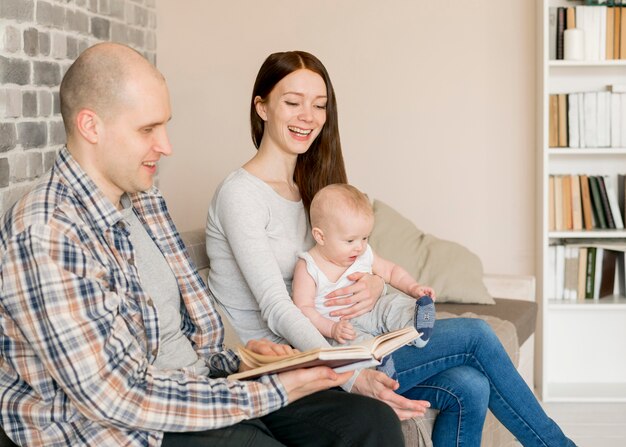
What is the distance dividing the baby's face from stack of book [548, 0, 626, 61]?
1977 millimetres

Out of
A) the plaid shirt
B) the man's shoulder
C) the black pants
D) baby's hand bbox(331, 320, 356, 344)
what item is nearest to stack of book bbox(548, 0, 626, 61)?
baby's hand bbox(331, 320, 356, 344)

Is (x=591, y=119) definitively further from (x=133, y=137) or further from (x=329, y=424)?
(x=133, y=137)

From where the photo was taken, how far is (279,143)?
251 cm

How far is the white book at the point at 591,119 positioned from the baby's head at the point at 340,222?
1.89 m

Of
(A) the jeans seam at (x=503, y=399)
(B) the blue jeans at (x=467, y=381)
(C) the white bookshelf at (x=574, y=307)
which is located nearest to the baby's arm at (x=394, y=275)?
(B) the blue jeans at (x=467, y=381)

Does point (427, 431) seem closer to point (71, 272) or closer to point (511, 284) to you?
point (71, 272)

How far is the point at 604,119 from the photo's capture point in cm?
390

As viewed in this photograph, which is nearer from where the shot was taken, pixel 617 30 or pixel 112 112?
pixel 112 112

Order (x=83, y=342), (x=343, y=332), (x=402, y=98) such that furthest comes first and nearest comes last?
1. (x=402, y=98)
2. (x=343, y=332)
3. (x=83, y=342)

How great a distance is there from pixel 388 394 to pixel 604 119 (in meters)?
2.28

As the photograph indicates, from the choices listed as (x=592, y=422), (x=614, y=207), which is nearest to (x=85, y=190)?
(x=592, y=422)

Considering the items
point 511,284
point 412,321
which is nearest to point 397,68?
point 511,284

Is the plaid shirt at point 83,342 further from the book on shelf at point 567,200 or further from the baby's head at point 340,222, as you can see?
the book on shelf at point 567,200

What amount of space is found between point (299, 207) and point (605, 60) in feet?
6.37
